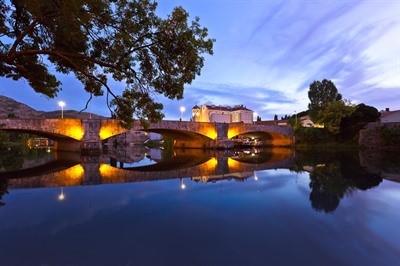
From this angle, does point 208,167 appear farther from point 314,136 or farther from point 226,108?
point 226,108

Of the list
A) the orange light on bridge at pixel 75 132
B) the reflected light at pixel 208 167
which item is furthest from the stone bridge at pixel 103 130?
the reflected light at pixel 208 167

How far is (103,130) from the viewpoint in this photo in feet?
118

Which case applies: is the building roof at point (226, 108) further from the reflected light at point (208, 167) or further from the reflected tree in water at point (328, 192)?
the reflected tree in water at point (328, 192)

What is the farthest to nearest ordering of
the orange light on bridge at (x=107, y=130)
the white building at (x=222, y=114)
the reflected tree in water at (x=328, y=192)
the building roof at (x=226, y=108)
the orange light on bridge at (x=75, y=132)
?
the building roof at (x=226, y=108) → the white building at (x=222, y=114) → the orange light on bridge at (x=107, y=130) → the orange light on bridge at (x=75, y=132) → the reflected tree in water at (x=328, y=192)

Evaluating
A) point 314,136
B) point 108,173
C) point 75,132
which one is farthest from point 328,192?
point 314,136

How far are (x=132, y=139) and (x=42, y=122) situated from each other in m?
78.3

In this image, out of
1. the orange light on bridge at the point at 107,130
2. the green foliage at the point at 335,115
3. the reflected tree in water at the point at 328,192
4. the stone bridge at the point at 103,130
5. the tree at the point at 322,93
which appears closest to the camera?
the reflected tree in water at the point at 328,192

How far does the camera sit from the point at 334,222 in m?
6.78

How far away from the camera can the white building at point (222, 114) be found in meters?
81.9

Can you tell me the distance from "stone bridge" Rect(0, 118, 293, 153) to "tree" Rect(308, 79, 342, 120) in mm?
13145

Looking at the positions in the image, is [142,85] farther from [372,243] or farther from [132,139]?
[132,139]

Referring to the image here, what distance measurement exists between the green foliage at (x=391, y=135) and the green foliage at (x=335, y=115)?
6118mm

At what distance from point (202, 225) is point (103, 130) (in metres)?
31.9

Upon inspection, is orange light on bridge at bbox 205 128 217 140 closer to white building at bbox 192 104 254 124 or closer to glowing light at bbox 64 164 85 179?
glowing light at bbox 64 164 85 179
